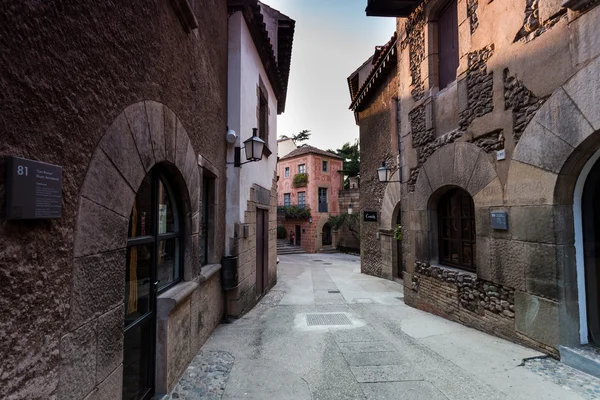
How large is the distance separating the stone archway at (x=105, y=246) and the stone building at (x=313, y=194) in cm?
2023

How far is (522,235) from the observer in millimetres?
3801

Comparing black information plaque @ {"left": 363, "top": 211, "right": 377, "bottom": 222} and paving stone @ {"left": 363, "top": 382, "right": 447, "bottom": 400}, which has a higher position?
black information plaque @ {"left": 363, "top": 211, "right": 377, "bottom": 222}

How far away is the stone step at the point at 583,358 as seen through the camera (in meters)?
2.98

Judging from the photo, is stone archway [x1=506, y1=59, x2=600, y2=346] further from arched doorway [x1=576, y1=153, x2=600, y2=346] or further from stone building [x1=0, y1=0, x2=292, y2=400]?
stone building [x1=0, y1=0, x2=292, y2=400]

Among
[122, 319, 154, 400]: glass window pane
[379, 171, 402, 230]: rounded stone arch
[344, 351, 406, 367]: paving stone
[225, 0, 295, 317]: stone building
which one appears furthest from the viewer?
[379, 171, 402, 230]: rounded stone arch

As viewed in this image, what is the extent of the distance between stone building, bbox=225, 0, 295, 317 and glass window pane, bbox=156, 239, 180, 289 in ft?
Result: 5.46

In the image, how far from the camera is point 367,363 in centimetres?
343

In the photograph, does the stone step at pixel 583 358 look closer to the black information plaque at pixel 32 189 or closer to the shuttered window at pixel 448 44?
the shuttered window at pixel 448 44

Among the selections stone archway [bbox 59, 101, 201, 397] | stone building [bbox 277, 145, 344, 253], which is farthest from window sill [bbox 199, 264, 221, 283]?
stone building [bbox 277, 145, 344, 253]

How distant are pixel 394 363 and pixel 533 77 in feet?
12.7

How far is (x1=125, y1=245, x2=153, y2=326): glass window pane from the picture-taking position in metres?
2.48

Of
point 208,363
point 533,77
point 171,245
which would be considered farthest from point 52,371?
point 533,77

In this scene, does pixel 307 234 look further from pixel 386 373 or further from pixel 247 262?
pixel 386 373

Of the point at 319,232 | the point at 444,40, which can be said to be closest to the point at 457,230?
the point at 444,40
